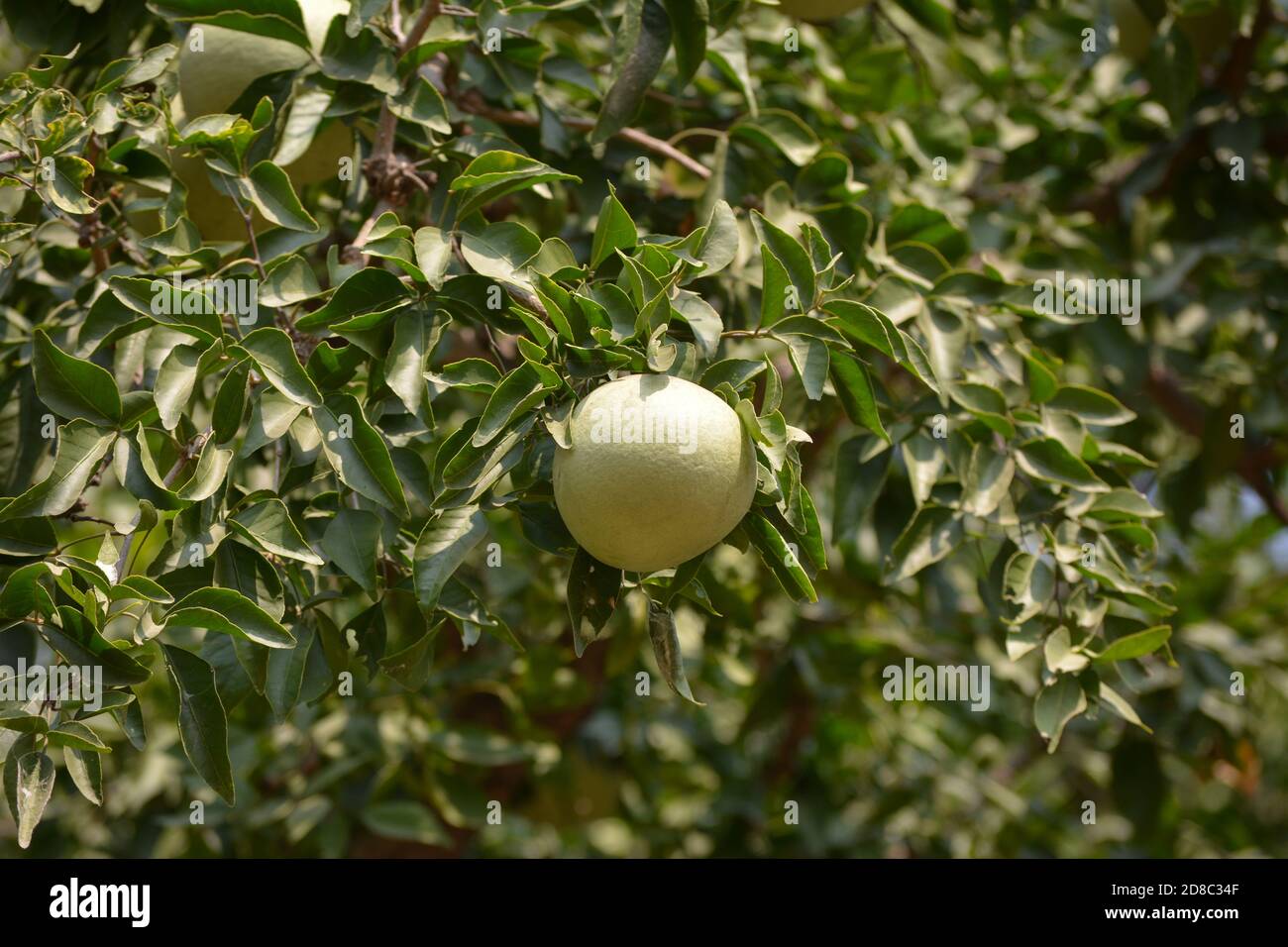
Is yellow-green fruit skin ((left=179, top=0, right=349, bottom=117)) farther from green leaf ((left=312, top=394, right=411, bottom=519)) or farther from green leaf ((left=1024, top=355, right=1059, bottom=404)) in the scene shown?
green leaf ((left=1024, top=355, right=1059, bottom=404))

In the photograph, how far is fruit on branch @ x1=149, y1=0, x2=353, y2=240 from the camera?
1602 millimetres

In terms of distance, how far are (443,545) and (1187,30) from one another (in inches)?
75.5

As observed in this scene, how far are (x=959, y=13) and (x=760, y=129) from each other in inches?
29.6

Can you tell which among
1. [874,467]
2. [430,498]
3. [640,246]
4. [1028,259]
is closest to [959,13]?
[1028,259]

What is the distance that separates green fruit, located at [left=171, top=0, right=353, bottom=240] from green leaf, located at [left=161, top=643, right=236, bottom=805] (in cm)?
68

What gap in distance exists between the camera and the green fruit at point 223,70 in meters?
1.60

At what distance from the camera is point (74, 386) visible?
1.32 metres

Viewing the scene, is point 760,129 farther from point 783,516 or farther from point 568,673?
point 568,673

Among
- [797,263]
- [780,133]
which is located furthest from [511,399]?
[780,133]

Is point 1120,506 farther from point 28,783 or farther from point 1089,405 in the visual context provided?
point 28,783

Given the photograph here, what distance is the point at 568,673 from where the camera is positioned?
272 cm

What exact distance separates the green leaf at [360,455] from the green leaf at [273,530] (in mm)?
68

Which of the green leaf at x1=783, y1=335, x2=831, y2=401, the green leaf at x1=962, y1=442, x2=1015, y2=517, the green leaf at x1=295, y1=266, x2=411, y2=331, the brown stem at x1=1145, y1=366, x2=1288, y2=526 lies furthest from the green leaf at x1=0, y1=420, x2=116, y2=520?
the brown stem at x1=1145, y1=366, x2=1288, y2=526

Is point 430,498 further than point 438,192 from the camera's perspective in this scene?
No
